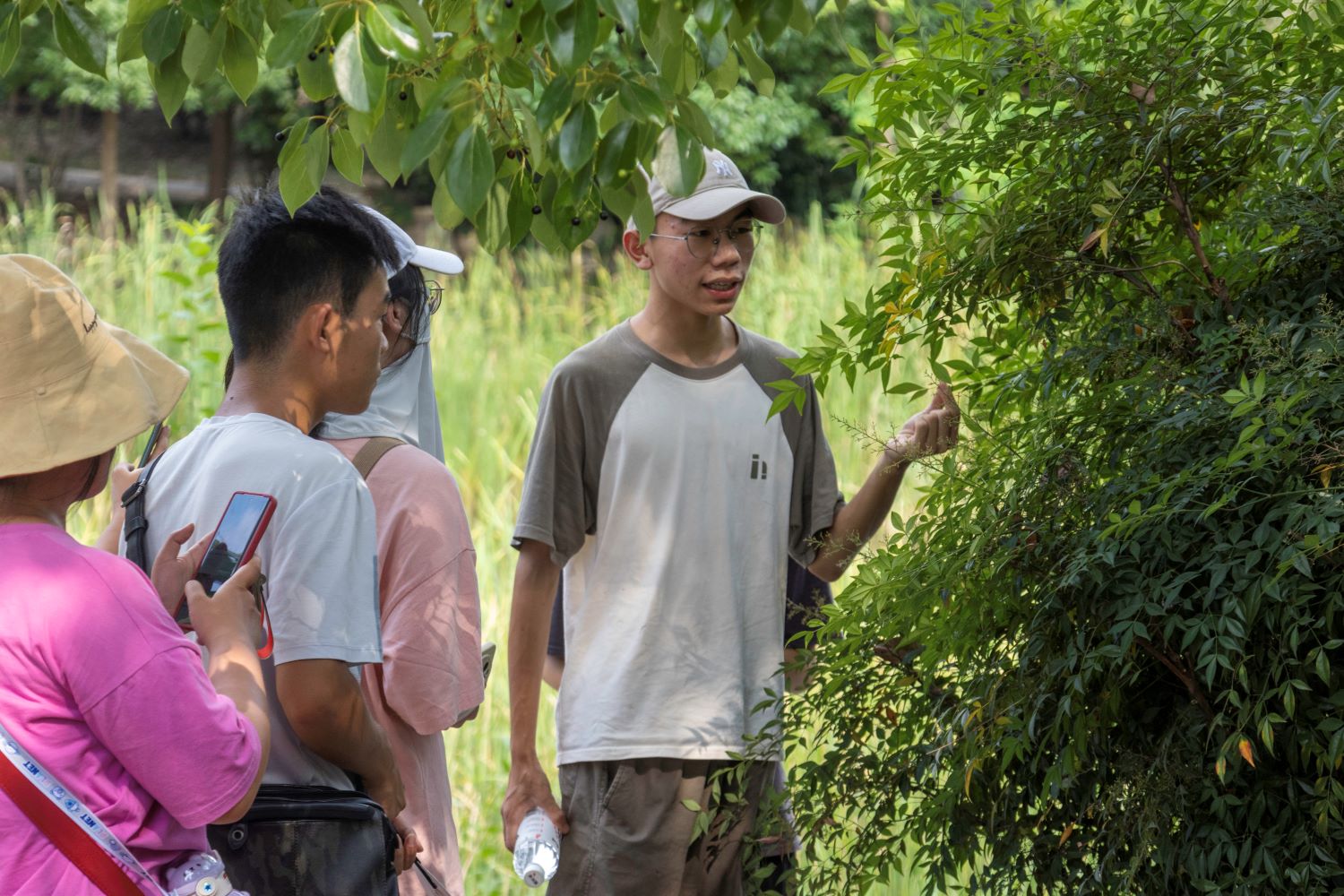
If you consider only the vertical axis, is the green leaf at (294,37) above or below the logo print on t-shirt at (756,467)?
above

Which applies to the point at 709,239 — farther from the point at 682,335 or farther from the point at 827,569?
the point at 827,569

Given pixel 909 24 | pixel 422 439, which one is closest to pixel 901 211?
pixel 909 24

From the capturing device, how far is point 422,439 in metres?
2.98

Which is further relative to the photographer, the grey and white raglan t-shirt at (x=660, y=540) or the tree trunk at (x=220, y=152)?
the tree trunk at (x=220, y=152)

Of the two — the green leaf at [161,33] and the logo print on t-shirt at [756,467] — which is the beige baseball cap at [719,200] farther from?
the green leaf at [161,33]

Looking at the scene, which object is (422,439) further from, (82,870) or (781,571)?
(82,870)

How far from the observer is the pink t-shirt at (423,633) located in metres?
2.43

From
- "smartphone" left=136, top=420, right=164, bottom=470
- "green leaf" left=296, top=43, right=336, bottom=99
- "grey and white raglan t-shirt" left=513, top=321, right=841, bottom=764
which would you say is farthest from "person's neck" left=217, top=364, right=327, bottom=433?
"grey and white raglan t-shirt" left=513, top=321, right=841, bottom=764

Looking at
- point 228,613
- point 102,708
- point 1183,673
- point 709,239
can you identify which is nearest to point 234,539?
point 228,613

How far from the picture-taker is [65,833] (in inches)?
64.5

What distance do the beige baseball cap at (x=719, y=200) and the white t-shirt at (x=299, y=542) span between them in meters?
1.10

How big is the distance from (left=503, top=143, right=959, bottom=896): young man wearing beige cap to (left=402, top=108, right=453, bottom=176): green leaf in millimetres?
1346

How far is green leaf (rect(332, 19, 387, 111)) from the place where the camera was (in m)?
1.49

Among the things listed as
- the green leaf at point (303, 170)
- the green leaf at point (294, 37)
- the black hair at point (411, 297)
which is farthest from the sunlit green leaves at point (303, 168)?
the black hair at point (411, 297)
